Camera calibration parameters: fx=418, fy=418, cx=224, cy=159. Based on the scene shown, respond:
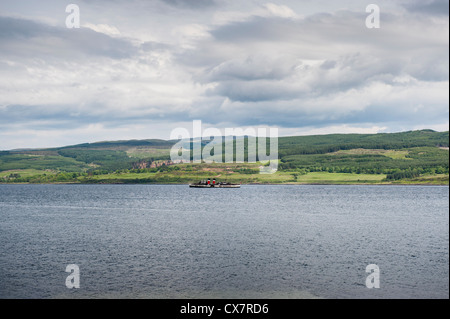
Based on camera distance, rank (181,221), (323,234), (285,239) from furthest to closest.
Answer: (181,221) < (323,234) < (285,239)

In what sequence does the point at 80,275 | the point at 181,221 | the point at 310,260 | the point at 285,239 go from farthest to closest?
the point at 181,221, the point at 285,239, the point at 310,260, the point at 80,275

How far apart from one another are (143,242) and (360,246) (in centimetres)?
3518

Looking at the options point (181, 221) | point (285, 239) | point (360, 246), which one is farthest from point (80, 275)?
point (181, 221)

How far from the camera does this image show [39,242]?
6912 cm

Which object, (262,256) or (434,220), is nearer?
(262,256)
